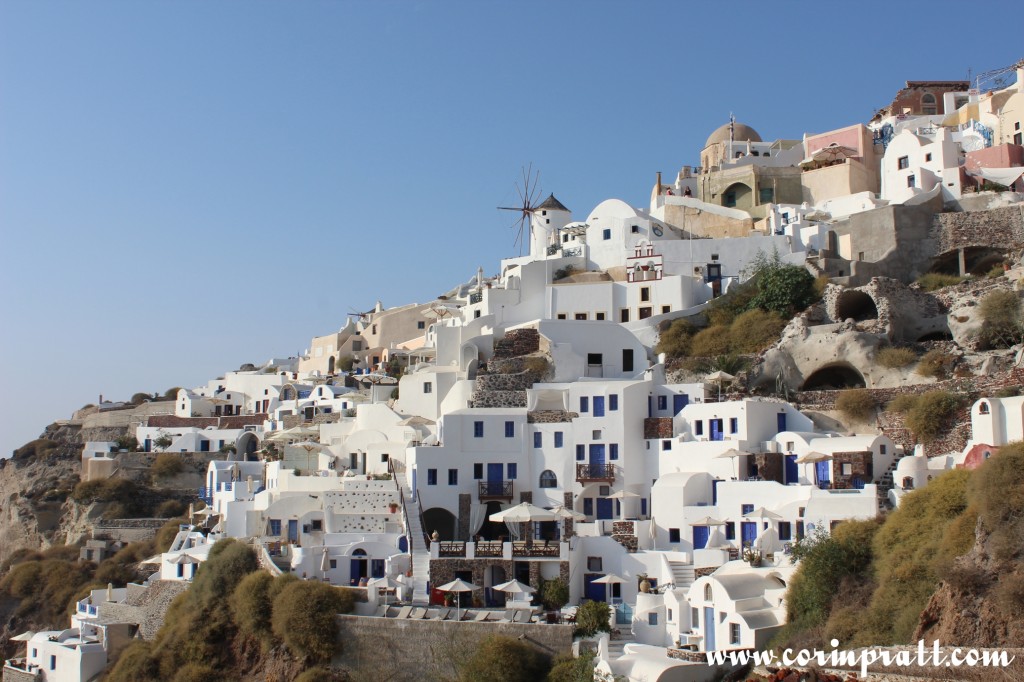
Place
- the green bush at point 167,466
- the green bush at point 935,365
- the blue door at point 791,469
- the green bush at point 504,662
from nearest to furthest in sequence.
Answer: the green bush at point 504,662 → the blue door at point 791,469 → the green bush at point 935,365 → the green bush at point 167,466

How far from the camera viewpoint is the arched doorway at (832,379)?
38.9 meters

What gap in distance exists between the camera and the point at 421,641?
29281 mm

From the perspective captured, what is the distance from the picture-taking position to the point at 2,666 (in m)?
43.2

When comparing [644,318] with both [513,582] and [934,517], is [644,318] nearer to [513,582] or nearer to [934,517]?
[513,582]

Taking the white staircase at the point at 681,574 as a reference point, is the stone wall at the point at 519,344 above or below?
above

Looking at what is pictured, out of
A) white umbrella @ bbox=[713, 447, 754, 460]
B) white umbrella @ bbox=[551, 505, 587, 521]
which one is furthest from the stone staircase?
white umbrella @ bbox=[551, 505, 587, 521]

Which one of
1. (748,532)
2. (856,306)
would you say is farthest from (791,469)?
(856,306)

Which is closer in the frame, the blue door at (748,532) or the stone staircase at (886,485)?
the stone staircase at (886,485)

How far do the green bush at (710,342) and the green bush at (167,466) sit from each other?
2374 cm

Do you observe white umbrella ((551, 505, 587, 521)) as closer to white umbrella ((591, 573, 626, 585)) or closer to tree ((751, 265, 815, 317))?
white umbrella ((591, 573, 626, 585))

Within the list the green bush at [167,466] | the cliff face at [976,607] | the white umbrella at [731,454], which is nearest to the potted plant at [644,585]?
the white umbrella at [731,454]

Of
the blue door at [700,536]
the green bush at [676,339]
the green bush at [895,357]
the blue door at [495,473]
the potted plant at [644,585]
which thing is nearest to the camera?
the potted plant at [644,585]

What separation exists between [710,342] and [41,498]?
3212 cm

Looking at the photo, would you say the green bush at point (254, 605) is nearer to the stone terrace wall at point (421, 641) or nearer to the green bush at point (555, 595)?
the stone terrace wall at point (421, 641)
